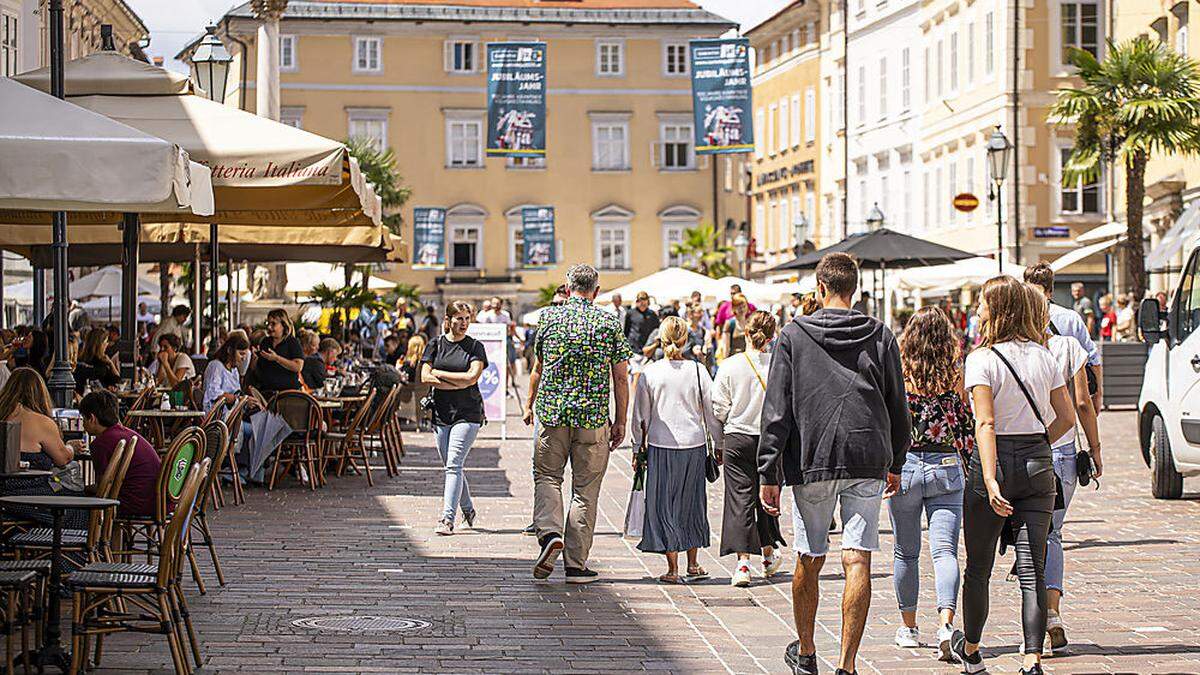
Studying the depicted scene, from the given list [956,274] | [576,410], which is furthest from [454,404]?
[956,274]

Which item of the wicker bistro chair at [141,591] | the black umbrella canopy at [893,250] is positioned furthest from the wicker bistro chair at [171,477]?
the black umbrella canopy at [893,250]

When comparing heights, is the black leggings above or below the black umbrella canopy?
below

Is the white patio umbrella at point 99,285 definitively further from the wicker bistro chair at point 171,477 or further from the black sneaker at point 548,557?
the wicker bistro chair at point 171,477

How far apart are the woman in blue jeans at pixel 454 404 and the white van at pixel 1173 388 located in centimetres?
554

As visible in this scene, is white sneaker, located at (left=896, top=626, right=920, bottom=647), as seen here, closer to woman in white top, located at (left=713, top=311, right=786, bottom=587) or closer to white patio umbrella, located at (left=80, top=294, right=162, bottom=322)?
woman in white top, located at (left=713, top=311, right=786, bottom=587)

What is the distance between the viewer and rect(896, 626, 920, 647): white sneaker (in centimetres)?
945

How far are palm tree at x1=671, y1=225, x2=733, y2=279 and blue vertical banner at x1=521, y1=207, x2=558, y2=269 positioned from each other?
8.95m

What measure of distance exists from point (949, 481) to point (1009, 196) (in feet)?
133

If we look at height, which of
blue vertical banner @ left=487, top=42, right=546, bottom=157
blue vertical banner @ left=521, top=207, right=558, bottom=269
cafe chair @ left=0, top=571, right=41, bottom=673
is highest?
blue vertical banner @ left=487, top=42, right=546, bottom=157

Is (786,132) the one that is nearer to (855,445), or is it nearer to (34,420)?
(34,420)

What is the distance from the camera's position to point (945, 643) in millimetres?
9102

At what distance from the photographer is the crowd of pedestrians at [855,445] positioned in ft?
27.3

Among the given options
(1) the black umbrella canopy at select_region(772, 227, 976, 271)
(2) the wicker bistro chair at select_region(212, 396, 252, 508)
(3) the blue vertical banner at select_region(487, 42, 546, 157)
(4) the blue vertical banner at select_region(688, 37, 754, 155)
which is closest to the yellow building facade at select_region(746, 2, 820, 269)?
(4) the blue vertical banner at select_region(688, 37, 754, 155)

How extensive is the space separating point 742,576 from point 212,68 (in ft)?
40.3
